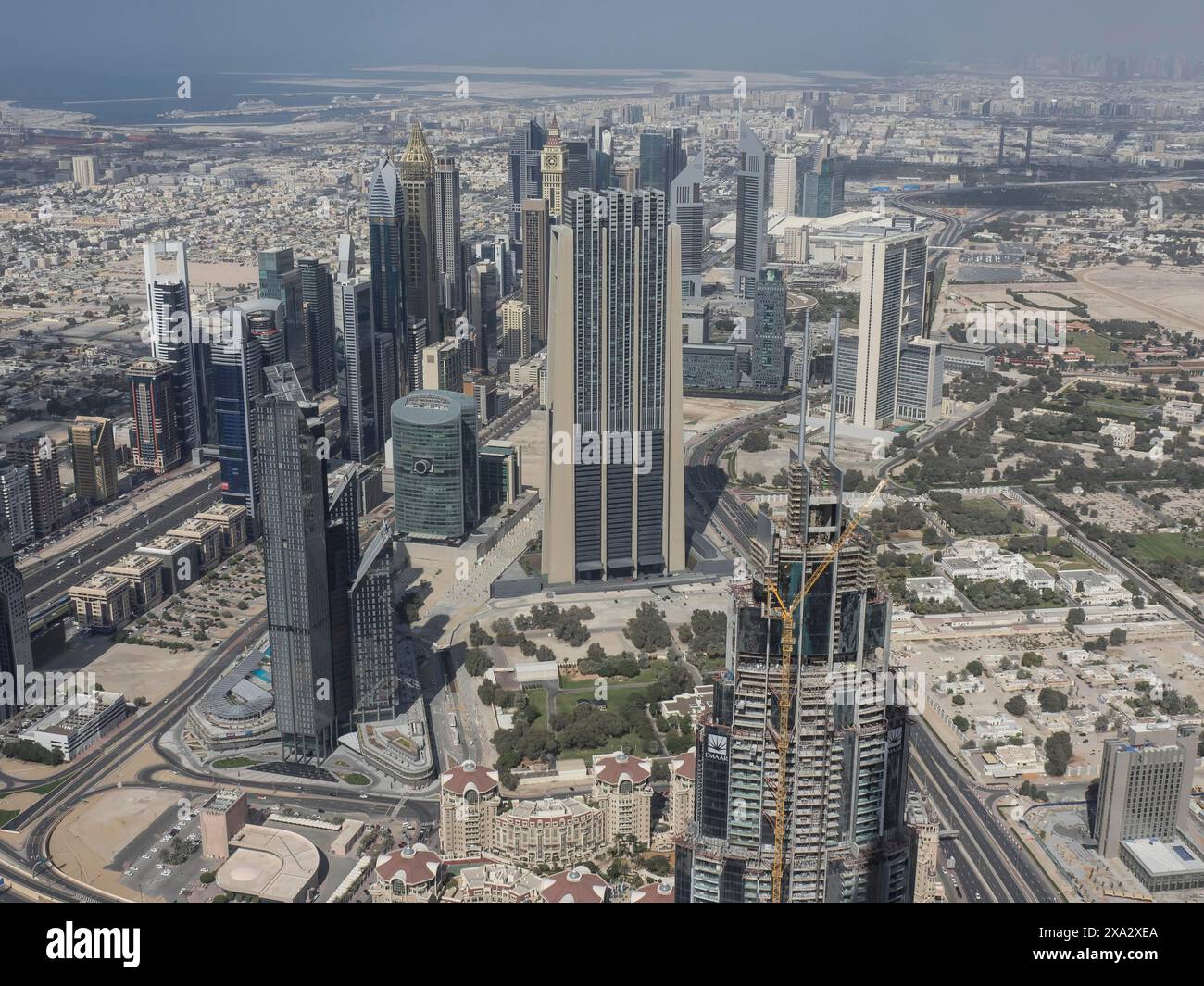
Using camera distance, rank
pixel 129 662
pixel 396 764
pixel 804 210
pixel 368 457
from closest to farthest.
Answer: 1. pixel 396 764
2. pixel 129 662
3. pixel 368 457
4. pixel 804 210

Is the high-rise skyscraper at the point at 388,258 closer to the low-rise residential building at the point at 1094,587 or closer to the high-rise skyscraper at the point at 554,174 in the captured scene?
the high-rise skyscraper at the point at 554,174

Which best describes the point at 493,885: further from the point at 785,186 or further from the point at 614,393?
the point at 785,186

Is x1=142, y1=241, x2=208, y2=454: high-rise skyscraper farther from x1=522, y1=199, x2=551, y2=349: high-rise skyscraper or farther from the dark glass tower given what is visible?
x1=522, y1=199, x2=551, y2=349: high-rise skyscraper

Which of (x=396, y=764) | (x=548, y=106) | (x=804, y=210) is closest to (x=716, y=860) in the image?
(x=396, y=764)

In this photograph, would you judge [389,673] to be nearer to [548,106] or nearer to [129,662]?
[129,662]

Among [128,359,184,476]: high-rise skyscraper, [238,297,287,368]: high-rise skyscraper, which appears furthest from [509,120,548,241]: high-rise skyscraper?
[128,359,184,476]: high-rise skyscraper

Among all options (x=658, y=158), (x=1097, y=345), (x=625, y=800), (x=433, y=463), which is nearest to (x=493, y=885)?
(x=625, y=800)
